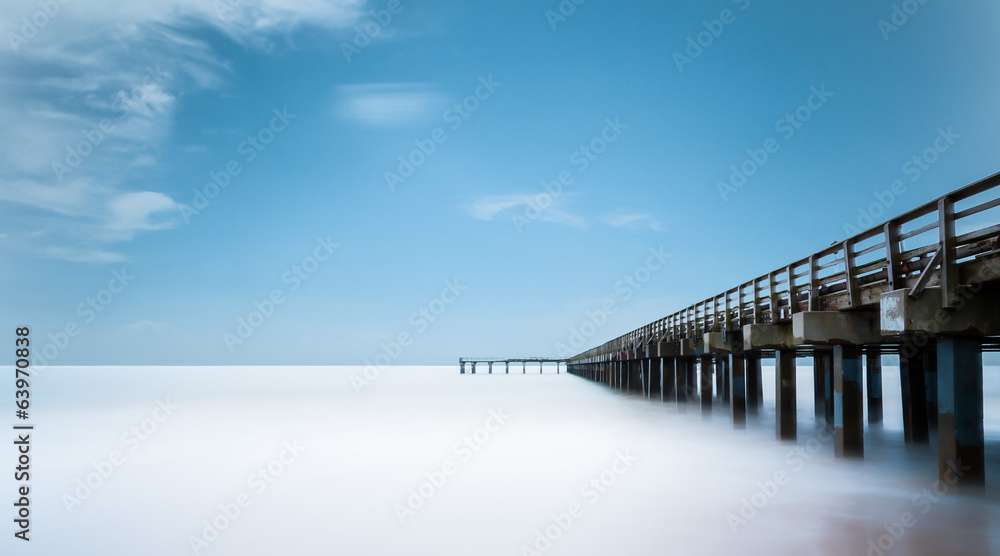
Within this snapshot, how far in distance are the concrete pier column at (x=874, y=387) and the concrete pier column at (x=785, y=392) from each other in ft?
23.7

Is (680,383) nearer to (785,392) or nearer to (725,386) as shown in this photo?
(725,386)

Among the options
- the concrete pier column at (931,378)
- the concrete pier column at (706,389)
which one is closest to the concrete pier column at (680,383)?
the concrete pier column at (706,389)

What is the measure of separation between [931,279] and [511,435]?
1215cm

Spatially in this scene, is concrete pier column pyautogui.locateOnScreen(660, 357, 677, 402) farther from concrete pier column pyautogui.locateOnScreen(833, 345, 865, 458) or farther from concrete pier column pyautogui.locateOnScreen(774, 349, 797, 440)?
concrete pier column pyautogui.locateOnScreen(833, 345, 865, 458)

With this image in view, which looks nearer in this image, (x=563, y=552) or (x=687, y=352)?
(x=563, y=552)

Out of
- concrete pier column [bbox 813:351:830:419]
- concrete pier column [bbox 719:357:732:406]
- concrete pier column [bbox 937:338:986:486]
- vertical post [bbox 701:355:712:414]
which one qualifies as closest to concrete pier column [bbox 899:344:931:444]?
concrete pier column [bbox 813:351:830:419]

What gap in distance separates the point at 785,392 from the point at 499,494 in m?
7.15

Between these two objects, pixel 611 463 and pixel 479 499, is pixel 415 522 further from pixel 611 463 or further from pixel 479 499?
pixel 611 463

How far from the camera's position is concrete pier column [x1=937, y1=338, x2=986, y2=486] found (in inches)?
354

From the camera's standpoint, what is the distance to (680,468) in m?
13.1

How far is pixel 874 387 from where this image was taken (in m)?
22.1

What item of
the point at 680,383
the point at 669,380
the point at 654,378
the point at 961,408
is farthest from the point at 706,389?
the point at 961,408

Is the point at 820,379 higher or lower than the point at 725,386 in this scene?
higher

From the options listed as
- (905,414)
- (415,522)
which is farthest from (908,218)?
(905,414)
